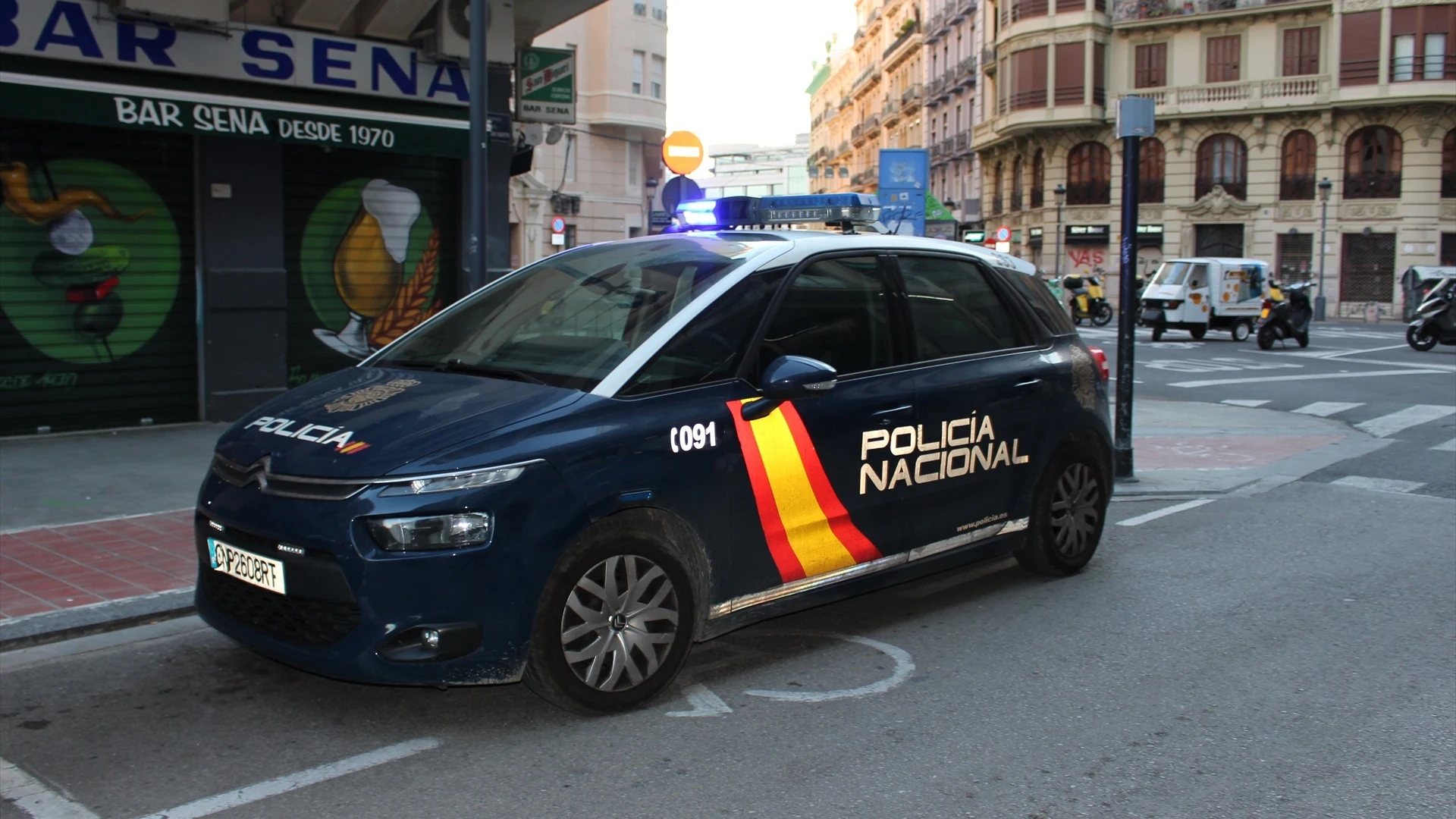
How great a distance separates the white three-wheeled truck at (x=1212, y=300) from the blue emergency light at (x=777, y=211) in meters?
22.8

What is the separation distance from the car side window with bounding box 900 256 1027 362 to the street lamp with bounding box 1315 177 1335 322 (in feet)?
137

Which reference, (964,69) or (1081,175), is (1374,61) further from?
(964,69)

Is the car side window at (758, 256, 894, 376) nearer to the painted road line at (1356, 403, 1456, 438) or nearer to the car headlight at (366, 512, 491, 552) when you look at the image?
the car headlight at (366, 512, 491, 552)

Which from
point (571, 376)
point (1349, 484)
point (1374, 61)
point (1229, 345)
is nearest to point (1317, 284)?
point (1374, 61)

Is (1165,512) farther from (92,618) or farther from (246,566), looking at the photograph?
(92,618)

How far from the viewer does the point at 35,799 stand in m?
3.68

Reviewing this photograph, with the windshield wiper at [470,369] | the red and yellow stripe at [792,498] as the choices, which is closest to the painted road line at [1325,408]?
the red and yellow stripe at [792,498]

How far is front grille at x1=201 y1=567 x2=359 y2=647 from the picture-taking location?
158 inches

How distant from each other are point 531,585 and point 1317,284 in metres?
47.6

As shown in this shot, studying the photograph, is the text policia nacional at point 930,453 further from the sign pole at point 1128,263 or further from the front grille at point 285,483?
the sign pole at point 1128,263

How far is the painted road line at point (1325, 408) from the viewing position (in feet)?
48.8

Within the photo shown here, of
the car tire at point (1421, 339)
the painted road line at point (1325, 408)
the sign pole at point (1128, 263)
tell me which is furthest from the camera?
the car tire at point (1421, 339)

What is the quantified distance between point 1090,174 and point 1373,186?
10380 millimetres

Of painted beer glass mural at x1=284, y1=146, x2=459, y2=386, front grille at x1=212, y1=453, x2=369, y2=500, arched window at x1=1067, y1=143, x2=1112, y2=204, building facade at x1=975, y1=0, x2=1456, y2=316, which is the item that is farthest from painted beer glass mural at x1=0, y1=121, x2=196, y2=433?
arched window at x1=1067, y1=143, x2=1112, y2=204
